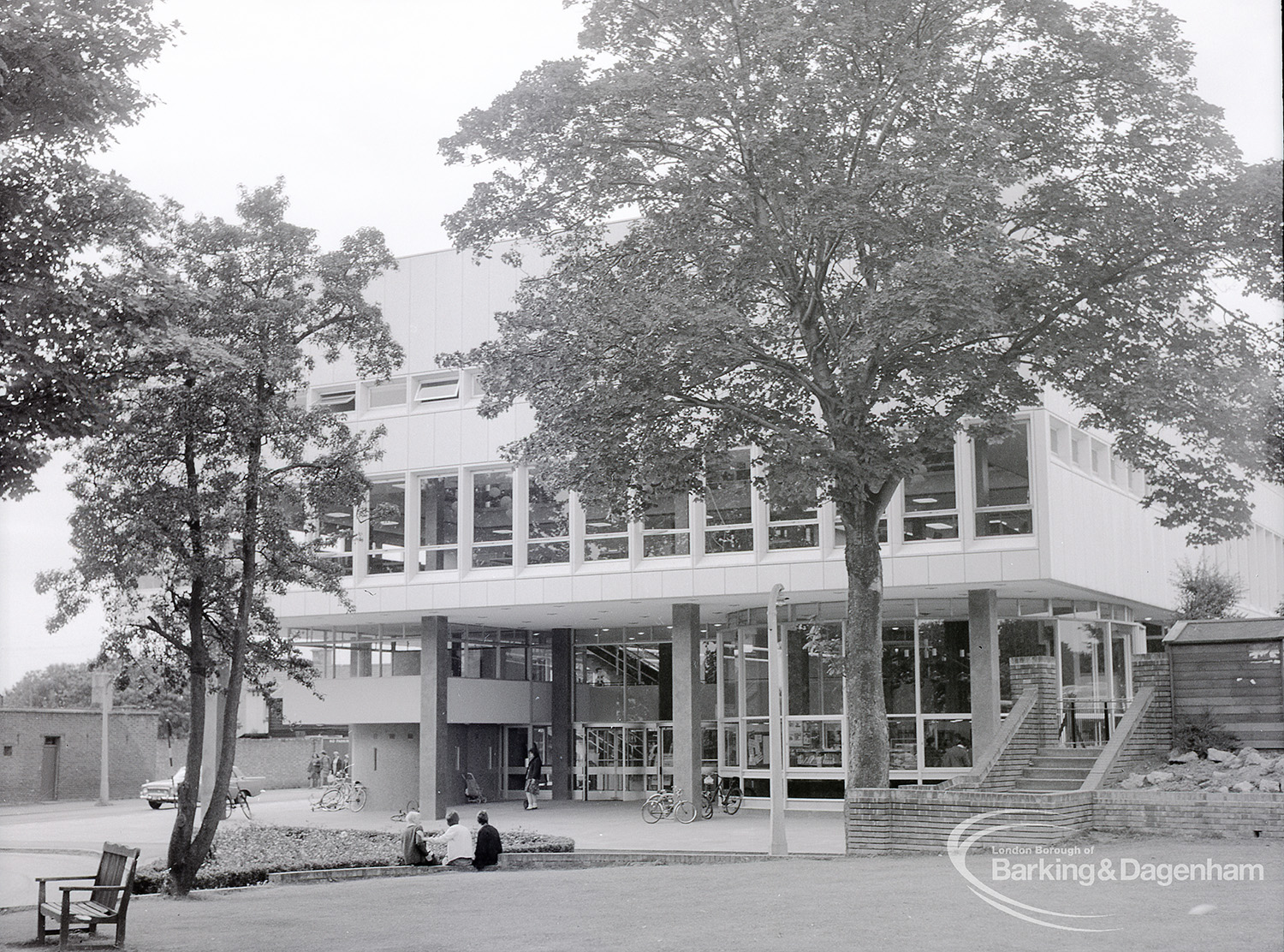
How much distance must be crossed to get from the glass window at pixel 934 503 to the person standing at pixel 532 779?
10825 millimetres

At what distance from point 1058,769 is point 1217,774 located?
3.03 meters

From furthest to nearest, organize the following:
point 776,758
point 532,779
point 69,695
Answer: point 69,695 → point 532,779 → point 776,758

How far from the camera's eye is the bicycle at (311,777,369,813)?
32.8 metres

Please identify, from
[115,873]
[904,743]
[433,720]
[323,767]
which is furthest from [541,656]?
[115,873]

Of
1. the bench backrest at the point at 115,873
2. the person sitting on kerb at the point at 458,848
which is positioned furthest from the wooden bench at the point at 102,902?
the person sitting on kerb at the point at 458,848

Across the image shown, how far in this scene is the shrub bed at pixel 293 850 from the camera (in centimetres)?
1789

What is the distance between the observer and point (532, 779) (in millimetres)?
31234

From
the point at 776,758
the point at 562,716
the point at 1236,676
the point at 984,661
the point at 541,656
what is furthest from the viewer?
the point at 541,656

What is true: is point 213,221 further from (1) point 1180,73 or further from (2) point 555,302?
(1) point 1180,73

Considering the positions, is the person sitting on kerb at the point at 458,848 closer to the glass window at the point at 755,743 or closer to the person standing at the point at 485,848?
the person standing at the point at 485,848

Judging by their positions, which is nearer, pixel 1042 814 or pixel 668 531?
pixel 1042 814

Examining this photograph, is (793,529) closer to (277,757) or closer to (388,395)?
(388,395)

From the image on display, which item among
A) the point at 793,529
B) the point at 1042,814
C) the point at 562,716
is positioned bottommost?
the point at 1042,814

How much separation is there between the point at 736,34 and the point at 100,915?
11.5 m
